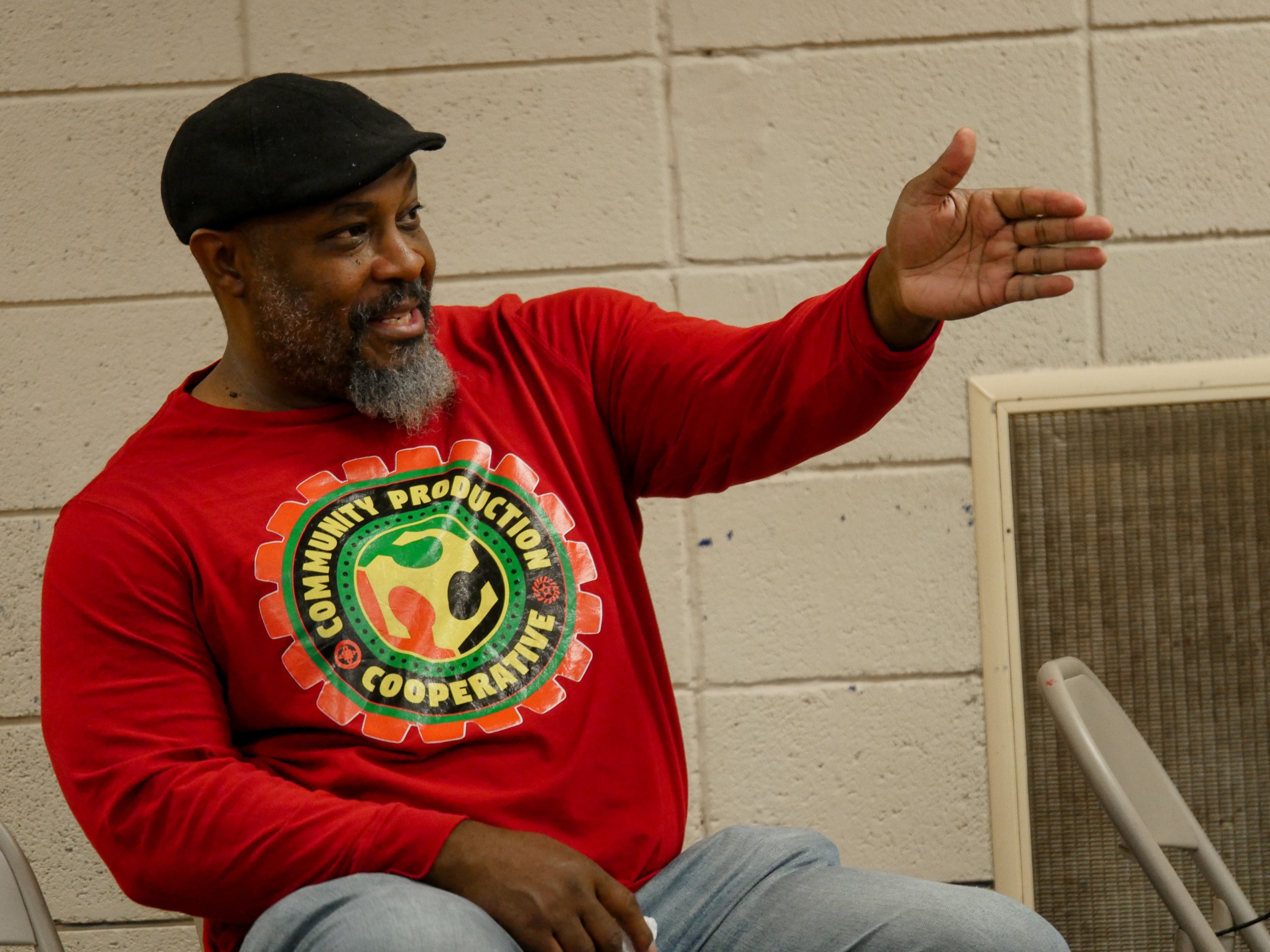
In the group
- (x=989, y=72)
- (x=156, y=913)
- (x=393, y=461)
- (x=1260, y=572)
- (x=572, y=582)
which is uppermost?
(x=989, y=72)

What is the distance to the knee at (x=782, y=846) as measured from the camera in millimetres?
1251

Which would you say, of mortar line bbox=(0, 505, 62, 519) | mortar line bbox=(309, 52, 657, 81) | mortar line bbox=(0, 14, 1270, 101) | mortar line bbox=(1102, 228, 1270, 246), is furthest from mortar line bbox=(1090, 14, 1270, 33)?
mortar line bbox=(0, 505, 62, 519)

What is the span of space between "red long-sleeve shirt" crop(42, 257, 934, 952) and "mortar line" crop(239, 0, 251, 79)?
97cm

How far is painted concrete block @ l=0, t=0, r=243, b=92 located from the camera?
2.10 m

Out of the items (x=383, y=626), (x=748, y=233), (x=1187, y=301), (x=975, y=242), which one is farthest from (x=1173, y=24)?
(x=383, y=626)

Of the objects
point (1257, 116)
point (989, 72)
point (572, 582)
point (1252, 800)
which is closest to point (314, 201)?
point (572, 582)

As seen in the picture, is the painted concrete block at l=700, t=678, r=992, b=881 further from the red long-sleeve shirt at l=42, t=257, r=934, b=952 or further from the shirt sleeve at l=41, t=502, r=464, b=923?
the shirt sleeve at l=41, t=502, r=464, b=923

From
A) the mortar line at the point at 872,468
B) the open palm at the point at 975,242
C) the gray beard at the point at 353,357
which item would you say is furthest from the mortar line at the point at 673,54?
the open palm at the point at 975,242

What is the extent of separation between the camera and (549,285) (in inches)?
84.2

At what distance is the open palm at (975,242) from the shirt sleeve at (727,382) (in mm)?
58

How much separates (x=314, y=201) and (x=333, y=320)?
14 cm

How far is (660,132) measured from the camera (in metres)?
2.11

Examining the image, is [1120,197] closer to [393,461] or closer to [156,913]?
[393,461]

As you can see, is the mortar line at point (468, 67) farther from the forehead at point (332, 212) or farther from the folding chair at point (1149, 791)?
the folding chair at point (1149, 791)
